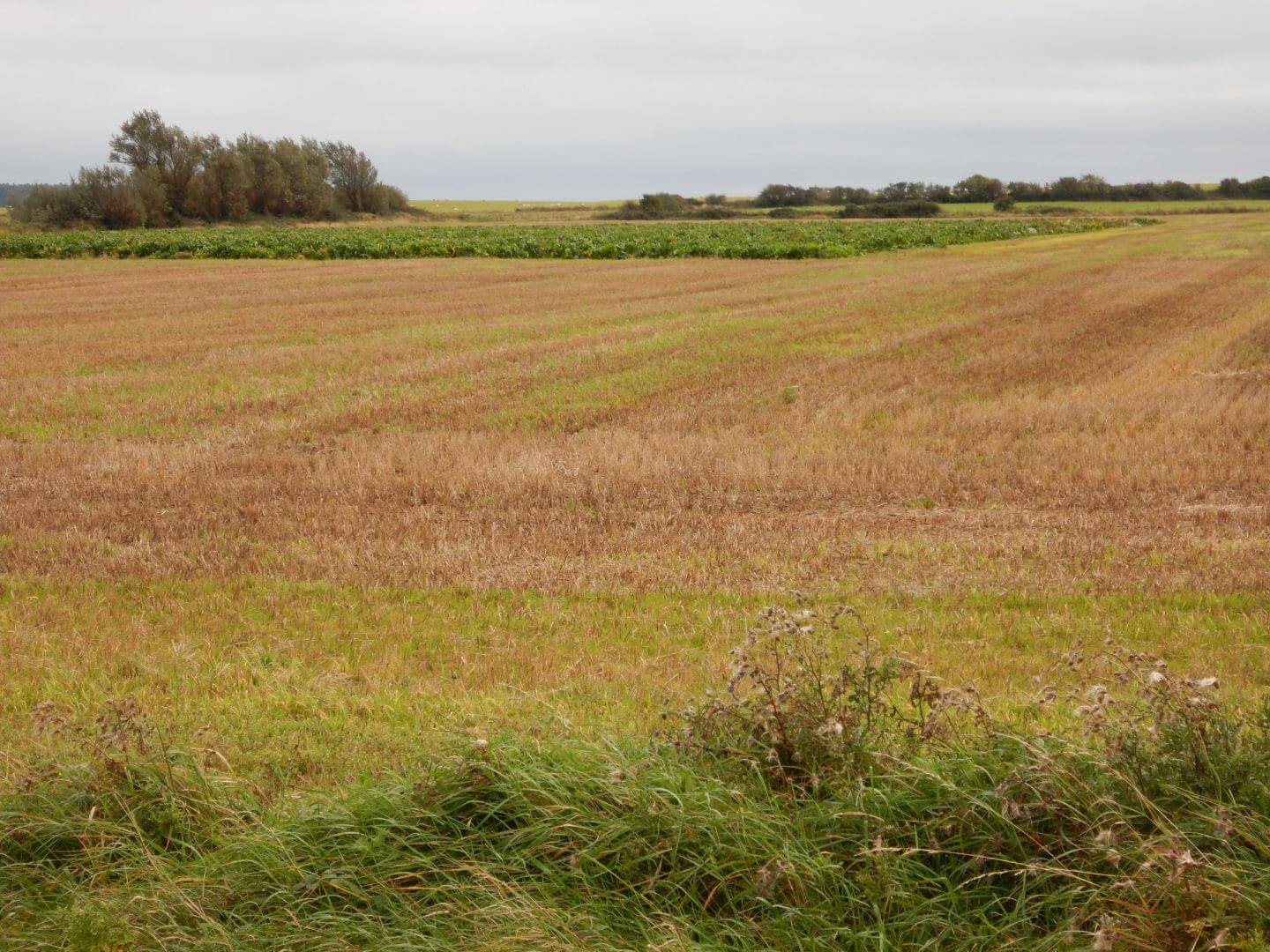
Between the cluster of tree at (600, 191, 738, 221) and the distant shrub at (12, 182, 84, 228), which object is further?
the cluster of tree at (600, 191, 738, 221)

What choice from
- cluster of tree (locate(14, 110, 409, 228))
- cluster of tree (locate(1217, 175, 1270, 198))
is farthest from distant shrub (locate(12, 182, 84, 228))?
cluster of tree (locate(1217, 175, 1270, 198))

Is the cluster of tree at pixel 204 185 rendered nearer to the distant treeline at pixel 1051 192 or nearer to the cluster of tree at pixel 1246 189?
the distant treeline at pixel 1051 192

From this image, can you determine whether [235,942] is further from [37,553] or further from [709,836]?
[37,553]

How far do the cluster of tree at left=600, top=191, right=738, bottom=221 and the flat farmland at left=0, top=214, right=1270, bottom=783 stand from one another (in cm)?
8707

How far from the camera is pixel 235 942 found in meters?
3.68

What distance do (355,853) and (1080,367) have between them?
18.7 meters

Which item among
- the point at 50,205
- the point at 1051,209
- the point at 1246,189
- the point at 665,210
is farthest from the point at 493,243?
the point at 1246,189

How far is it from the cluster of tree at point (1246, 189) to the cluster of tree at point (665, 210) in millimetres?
59203

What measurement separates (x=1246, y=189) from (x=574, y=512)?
5421 inches

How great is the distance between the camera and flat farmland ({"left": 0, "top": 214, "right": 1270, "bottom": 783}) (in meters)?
6.60

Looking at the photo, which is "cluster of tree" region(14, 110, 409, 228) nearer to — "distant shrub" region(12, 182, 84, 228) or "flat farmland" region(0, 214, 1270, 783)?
"distant shrub" region(12, 182, 84, 228)

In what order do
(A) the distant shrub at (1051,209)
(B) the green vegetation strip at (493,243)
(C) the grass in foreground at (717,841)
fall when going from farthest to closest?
1. (A) the distant shrub at (1051,209)
2. (B) the green vegetation strip at (493,243)
3. (C) the grass in foreground at (717,841)

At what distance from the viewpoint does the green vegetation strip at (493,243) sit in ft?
197

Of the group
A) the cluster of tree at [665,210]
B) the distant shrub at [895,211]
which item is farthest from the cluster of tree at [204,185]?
the distant shrub at [895,211]
